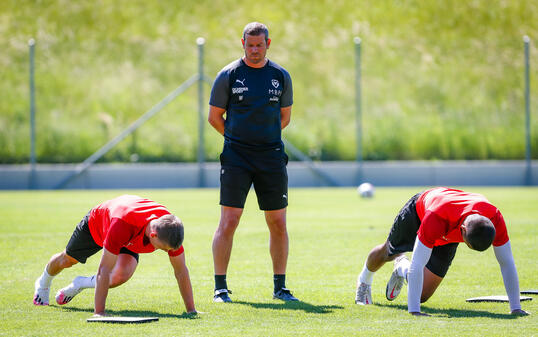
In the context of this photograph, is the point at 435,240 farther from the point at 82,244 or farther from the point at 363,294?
the point at 82,244

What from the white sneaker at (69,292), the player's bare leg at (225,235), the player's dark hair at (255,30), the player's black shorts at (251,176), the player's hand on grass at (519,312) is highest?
the player's dark hair at (255,30)

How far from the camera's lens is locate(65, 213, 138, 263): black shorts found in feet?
22.3

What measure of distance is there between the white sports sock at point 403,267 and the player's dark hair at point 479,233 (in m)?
1.01

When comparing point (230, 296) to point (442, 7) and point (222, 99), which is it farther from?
point (442, 7)

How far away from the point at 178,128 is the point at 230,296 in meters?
22.1

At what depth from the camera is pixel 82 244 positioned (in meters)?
6.84

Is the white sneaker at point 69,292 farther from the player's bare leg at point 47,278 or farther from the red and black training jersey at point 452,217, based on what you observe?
the red and black training jersey at point 452,217

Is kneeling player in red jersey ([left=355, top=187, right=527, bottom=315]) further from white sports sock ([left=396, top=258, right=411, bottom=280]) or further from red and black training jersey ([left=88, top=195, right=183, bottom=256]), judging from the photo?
red and black training jersey ([left=88, top=195, right=183, bottom=256])

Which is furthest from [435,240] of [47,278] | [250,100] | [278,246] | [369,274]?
[47,278]

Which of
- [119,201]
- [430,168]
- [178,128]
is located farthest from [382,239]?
[178,128]

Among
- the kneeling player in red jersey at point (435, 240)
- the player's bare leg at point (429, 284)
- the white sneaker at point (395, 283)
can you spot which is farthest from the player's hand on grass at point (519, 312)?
the white sneaker at point (395, 283)

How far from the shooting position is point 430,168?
25.5 m

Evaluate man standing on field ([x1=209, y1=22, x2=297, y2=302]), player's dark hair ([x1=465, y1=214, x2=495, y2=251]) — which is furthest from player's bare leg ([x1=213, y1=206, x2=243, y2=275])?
player's dark hair ([x1=465, y1=214, x2=495, y2=251])

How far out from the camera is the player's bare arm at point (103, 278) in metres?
6.09
